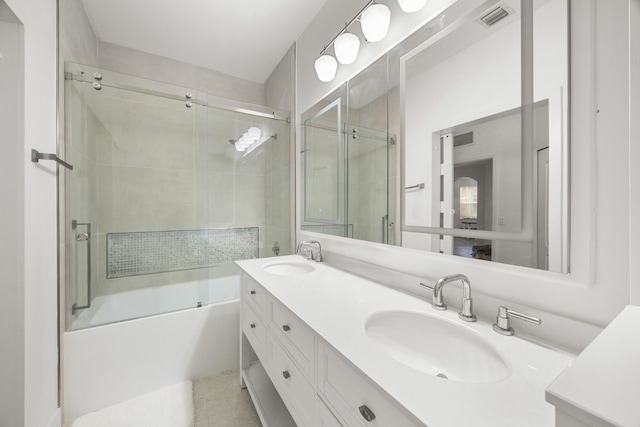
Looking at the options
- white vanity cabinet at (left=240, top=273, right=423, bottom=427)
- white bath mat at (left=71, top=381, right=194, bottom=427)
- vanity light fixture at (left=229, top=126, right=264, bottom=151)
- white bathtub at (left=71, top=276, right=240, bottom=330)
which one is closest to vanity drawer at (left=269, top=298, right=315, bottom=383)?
white vanity cabinet at (left=240, top=273, right=423, bottom=427)

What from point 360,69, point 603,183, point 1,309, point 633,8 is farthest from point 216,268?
point 633,8

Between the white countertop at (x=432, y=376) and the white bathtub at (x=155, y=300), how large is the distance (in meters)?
1.15

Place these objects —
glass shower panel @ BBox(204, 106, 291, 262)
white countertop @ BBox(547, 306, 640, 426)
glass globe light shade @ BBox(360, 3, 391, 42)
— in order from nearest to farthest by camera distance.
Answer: white countertop @ BBox(547, 306, 640, 426) → glass globe light shade @ BBox(360, 3, 391, 42) → glass shower panel @ BBox(204, 106, 291, 262)

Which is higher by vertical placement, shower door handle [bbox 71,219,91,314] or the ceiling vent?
the ceiling vent

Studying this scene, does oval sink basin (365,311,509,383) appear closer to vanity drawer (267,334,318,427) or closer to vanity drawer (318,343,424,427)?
vanity drawer (318,343,424,427)

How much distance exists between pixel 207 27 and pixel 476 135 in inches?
79.8

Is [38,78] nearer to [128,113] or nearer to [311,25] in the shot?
[128,113]

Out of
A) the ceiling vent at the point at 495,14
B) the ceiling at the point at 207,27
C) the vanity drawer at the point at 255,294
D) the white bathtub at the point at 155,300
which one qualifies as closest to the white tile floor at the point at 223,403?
the white bathtub at the point at 155,300

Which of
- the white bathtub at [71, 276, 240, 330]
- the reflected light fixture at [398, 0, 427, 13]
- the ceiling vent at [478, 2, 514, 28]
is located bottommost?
the white bathtub at [71, 276, 240, 330]

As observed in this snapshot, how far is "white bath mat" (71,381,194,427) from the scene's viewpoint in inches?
53.2

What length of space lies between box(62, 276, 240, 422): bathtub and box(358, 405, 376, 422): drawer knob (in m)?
1.52

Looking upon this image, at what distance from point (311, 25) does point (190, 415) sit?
2.61 metres

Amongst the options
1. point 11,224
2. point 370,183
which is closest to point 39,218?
point 11,224

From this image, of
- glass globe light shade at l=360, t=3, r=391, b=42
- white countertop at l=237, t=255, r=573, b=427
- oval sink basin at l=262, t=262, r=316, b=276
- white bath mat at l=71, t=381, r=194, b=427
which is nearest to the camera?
white countertop at l=237, t=255, r=573, b=427
